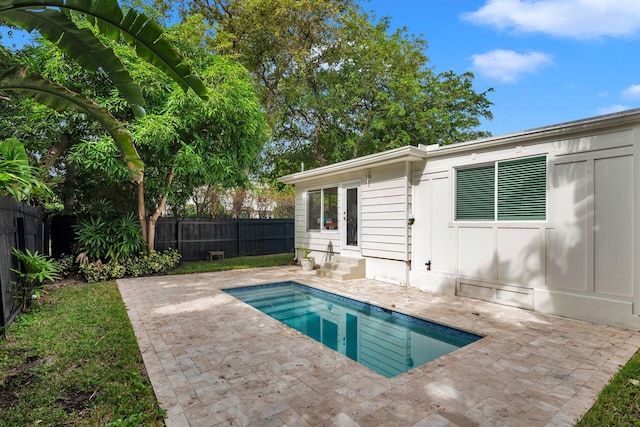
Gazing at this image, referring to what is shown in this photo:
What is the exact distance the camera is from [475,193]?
611 centimetres

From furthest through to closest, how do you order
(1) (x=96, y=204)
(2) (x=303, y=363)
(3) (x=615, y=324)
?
(1) (x=96, y=204) → (3) (x=615, y=324) → (2) (x=303, y=363)

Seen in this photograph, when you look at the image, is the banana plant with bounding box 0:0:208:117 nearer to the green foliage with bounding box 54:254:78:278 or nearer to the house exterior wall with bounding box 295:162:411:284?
the house exterior wall with bounding box 295:162:411:284

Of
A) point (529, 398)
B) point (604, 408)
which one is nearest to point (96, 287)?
point (529, 398)

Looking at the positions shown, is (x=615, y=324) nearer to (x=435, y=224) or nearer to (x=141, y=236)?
(x=435, y=224)

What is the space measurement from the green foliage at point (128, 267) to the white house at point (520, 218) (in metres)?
5.58

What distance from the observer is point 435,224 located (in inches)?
266

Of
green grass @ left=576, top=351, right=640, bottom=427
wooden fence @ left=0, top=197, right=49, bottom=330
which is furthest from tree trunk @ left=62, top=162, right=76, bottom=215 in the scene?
green grass @ left=576, top=351, right=640, bottom=427

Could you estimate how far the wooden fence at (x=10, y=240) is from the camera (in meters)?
4.12

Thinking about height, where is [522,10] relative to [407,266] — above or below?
above

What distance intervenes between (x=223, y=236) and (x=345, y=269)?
6.34 metres

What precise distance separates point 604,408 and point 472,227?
392 cm

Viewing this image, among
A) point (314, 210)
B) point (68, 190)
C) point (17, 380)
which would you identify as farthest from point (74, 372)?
point (68, 190)

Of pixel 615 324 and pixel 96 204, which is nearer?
pixel 615 324

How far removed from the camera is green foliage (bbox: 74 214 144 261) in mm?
8086
